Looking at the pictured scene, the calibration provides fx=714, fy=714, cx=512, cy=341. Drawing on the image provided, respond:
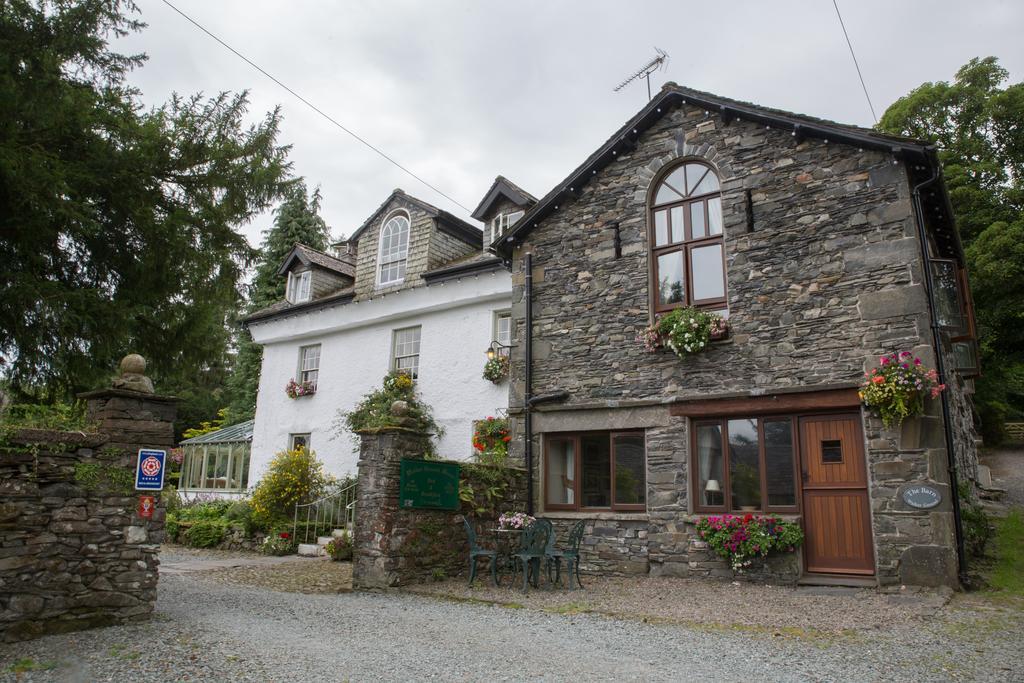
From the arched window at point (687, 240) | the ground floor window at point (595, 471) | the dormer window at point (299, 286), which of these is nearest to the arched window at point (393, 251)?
the dormer window at point (299, 286)

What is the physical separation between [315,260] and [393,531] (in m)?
12.1

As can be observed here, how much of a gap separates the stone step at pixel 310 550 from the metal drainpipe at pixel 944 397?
35.9ft

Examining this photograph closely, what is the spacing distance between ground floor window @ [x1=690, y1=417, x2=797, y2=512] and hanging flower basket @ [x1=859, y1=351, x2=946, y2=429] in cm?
123

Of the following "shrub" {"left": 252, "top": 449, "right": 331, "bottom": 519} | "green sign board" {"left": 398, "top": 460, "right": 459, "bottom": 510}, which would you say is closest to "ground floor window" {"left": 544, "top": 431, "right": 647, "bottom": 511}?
"green sign board" {"left": 398, "top": 460, "right": 459, "bottom": 510}

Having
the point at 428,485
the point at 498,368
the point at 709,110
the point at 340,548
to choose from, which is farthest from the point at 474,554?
the point at 709,110

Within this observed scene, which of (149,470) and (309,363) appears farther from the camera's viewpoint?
(309,363)

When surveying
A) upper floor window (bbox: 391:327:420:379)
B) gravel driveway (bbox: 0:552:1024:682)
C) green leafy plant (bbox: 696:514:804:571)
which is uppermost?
upper floor window (bbox: 391:327:420:379)

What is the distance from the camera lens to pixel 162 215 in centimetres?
945

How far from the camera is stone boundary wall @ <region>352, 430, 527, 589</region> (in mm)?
9633

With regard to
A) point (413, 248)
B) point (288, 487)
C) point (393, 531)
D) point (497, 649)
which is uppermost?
point (413, 248)

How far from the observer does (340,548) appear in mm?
13219

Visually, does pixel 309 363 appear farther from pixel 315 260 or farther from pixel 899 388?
pixel 899 388

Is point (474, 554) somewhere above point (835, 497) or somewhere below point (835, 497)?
below

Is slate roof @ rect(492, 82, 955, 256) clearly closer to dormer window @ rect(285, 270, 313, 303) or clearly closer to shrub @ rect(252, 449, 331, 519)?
shrub @ rect(252, 449, 331, 519)
